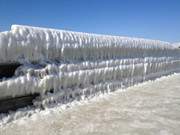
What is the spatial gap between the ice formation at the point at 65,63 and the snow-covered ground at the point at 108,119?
0.79 feet

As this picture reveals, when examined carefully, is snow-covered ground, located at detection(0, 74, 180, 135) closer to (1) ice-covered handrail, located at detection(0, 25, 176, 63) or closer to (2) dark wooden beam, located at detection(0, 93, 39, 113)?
(2) dark wooden beam, located at detection(0, 93, 39, 113)

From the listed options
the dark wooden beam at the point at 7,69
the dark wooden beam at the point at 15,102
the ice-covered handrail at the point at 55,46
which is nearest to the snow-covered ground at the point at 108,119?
the dark wooden beam at the point at 15,102

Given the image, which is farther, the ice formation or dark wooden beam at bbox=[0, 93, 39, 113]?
the ice formation

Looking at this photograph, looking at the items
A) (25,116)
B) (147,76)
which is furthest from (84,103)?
(147,76)

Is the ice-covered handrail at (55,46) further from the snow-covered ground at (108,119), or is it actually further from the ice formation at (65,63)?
the snow-covered ground at (108,119)

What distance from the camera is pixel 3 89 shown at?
6.25 ft

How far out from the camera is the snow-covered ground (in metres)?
1.79

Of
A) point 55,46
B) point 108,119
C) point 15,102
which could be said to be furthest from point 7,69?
point 108,119

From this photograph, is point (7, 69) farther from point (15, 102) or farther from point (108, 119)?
point (108, 119)

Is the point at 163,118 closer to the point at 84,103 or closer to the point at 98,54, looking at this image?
the point at 84,103

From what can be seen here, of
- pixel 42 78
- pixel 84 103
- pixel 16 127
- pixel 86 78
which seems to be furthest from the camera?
pixel 86 78

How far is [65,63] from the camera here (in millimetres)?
2561

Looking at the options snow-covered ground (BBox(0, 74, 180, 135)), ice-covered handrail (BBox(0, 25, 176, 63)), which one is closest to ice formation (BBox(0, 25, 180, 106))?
ice-covered handrail (BBox(0, 25, 176, 63))

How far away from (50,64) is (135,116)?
3.37 feet
